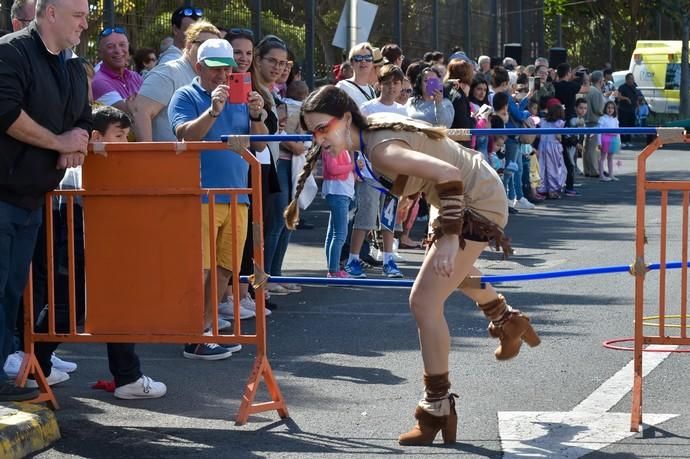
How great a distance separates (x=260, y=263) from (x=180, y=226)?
0.45m

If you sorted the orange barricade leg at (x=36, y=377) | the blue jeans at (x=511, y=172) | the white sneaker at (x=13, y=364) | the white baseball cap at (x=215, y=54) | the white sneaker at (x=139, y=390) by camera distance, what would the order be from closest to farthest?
1. the orange barricade leg at (x=36, y=377)
2. the white sneaker at (x=139, y=390)
3. the white sneaker at (x=13, y=364)
4. the white baseball cap at (x=215, y=54)
5. the blue jeans at (x=511, y=172)

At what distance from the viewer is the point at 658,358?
795 cm

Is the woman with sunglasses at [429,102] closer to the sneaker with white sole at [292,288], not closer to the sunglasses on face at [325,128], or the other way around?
the sneaker with white sole at [292,288]

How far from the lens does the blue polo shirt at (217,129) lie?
7887mm

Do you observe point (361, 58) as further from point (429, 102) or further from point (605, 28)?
point (605, 28)

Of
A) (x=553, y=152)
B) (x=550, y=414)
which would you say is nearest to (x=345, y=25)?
(x=553, y=152)

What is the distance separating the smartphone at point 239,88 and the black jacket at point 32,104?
126 centimetres

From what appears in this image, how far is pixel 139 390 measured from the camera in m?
7.06

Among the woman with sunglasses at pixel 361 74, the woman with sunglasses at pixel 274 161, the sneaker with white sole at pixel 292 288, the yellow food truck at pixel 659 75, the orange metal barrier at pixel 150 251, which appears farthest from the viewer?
the yellow food truck at pixel 659 75

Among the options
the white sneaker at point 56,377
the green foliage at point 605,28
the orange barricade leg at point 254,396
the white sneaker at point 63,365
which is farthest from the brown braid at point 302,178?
the green foliage at point 605,28

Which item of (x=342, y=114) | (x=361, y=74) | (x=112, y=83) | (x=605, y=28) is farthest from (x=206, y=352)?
(x=605, y=28)

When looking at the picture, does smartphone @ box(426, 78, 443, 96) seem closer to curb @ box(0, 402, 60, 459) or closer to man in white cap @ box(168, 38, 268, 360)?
man in white cap @ box(168, 38, 268, 360)

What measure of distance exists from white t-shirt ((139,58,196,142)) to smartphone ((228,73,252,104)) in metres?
0.94

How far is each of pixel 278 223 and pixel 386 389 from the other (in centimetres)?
311
